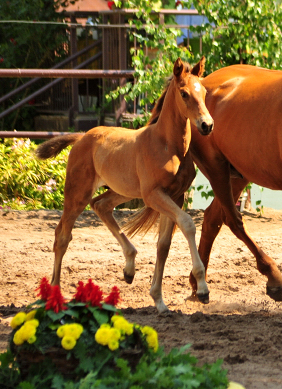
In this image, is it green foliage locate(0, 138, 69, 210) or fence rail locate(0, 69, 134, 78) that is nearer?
fence rail locate(0, 69, 134, 78)

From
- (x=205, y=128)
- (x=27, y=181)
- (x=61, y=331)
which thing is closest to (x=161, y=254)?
(x=205, y=128)

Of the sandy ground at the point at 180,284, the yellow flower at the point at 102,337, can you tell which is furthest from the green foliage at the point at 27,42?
the yellow flower at the point at 102,337

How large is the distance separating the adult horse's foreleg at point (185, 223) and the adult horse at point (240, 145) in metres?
0.80

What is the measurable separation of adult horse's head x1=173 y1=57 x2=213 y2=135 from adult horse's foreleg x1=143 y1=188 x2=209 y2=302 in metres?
0.53

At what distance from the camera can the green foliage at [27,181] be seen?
7.48 metres

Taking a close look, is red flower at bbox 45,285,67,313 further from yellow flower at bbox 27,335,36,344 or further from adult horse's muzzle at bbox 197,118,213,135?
adult horse's muzzle at bbox 197,118,213,135

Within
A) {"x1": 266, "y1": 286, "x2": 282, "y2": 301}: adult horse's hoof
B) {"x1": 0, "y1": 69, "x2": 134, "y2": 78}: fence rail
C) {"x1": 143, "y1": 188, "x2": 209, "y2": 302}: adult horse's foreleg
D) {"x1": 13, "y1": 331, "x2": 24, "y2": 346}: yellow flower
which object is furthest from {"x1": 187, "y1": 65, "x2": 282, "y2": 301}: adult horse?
{"x1": 0, "y1": 69, "x2": 134, "y2": 78}: fence rail

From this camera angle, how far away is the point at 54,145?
4.64m

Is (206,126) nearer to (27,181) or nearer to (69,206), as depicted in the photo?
(69,206)

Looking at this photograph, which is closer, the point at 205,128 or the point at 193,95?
the point at 205,128

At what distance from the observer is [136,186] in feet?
13.3

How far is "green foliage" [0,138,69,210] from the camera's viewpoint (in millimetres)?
7480

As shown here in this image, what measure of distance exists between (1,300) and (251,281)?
217 centimetres

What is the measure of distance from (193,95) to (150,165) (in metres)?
0.57
